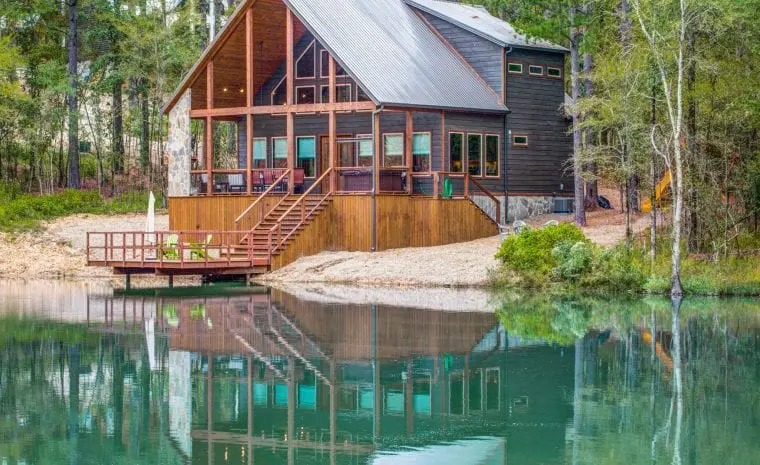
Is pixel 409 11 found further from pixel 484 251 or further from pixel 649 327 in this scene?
pixel 649 327

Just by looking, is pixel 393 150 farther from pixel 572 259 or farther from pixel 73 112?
pixel 73 112

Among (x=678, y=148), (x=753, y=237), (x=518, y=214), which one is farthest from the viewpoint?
(x=518, y=214)

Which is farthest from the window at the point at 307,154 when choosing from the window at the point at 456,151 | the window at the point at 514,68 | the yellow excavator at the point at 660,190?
the yellow excavator at the point at 660,190

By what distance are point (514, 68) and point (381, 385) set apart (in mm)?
26547

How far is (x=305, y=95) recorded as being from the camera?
42.5 metres

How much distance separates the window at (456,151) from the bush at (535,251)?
28.1 ft

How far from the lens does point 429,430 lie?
15141 millimetres

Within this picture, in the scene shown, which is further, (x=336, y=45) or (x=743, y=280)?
(x=336, y=45)

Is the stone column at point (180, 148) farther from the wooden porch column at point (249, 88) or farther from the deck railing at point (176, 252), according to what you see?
the deck railing at point (176, 252)

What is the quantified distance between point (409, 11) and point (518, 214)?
858 cm

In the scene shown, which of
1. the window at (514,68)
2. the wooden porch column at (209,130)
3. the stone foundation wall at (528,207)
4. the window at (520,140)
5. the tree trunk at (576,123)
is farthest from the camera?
the window at (520,140)

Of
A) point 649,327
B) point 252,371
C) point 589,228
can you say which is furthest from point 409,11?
point 252,371

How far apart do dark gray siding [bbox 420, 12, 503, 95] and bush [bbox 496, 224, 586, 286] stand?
1092 centimetres

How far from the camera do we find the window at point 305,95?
139 feet
